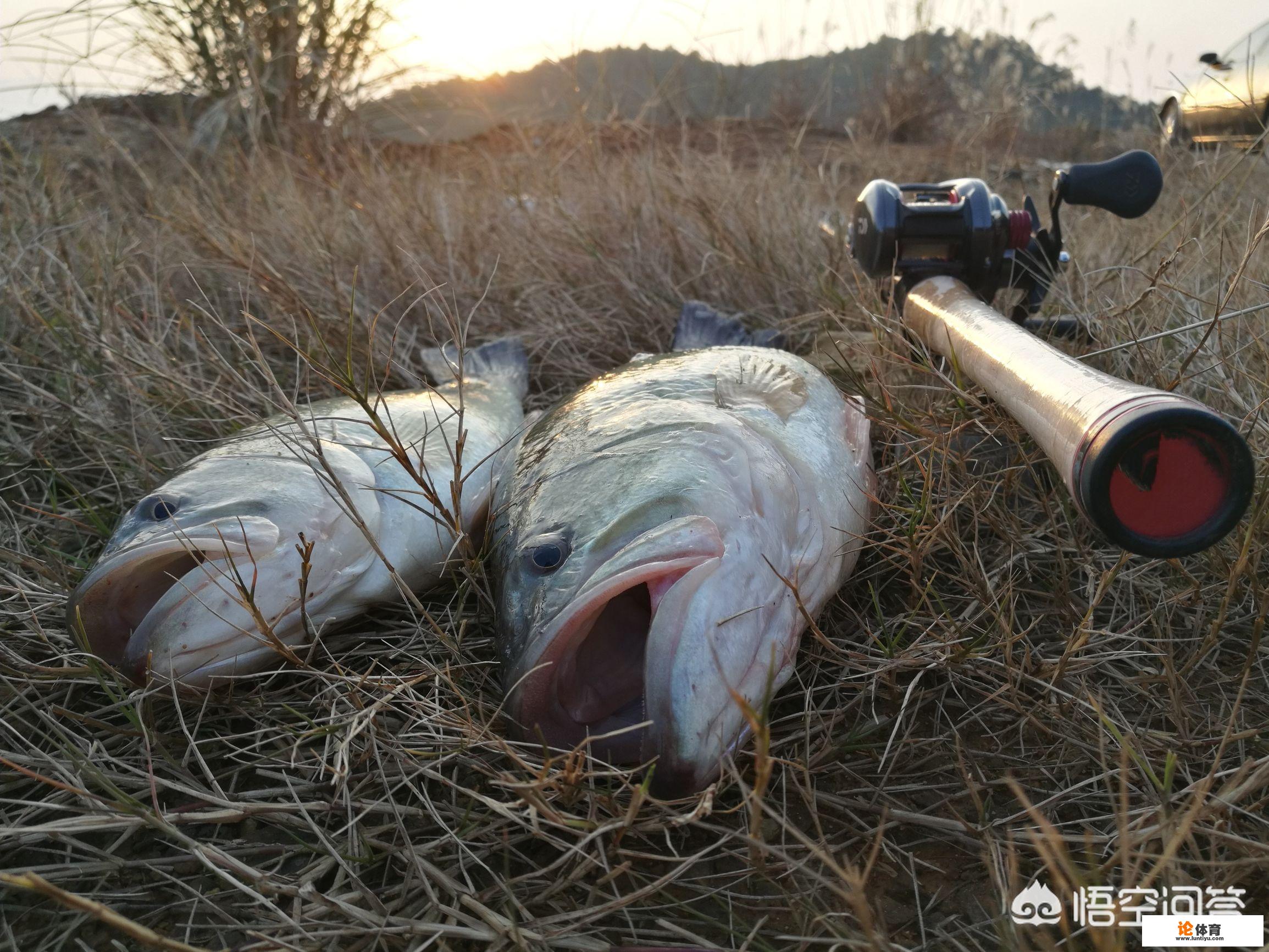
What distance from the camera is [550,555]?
59.3 inches

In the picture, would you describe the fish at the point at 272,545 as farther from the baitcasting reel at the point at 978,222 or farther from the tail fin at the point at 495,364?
the baitcasting reel at the point at 978,222

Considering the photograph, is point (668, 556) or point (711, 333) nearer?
point (668, 556)

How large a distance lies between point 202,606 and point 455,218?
128 inches

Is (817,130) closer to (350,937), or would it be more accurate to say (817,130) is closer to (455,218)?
(455,218)

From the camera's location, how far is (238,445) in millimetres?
2154

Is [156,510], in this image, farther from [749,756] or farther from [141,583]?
[749,756]

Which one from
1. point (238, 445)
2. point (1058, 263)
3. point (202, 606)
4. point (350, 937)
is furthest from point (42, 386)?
point (1058, 263)

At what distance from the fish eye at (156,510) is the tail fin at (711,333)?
5.58 ft

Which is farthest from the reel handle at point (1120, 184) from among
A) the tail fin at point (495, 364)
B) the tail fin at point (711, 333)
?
the tail fin at point (495, 364)

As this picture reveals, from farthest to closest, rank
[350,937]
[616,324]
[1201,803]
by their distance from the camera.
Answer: [616,324]
[350,937]
[1201,803]

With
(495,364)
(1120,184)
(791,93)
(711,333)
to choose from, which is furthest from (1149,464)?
(791,93)

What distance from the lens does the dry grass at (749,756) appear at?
51.4 inches

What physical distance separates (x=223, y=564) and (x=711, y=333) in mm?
1832

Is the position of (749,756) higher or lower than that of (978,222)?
lower
